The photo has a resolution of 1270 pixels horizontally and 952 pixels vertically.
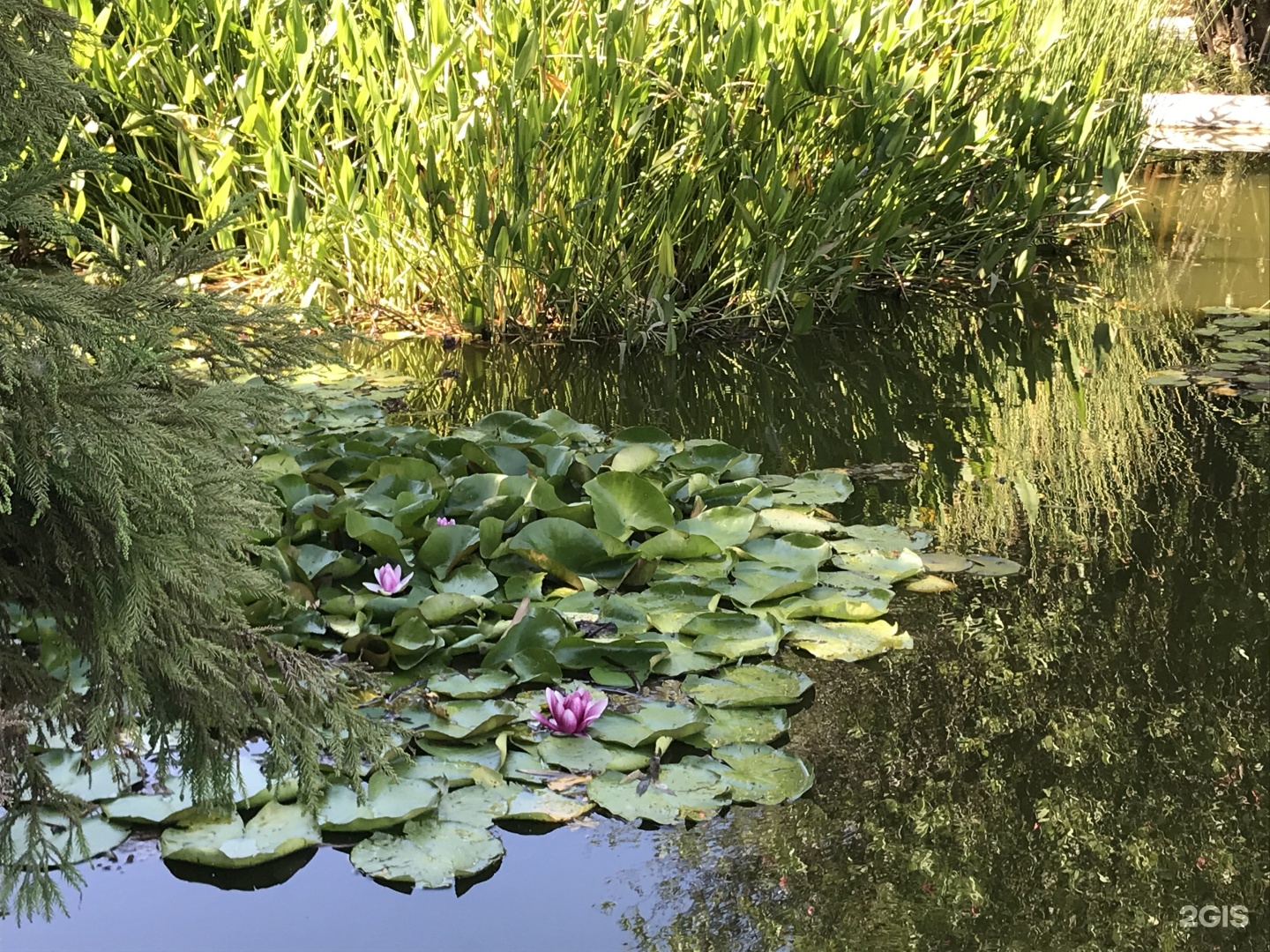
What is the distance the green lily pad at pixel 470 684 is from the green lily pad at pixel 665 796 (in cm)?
25

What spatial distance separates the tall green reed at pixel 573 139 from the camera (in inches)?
139

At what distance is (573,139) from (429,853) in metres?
2.61

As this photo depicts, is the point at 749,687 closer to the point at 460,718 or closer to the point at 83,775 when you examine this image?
the point at 460,718

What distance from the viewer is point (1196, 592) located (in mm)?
2205

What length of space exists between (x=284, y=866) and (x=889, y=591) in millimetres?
1137

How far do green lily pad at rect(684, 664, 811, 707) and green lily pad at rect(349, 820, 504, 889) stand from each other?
446 millimetres

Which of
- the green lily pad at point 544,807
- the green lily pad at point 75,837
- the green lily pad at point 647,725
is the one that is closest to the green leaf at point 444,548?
the green lily pad at point 647,725

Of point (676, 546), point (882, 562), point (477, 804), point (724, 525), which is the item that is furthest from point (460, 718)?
point (882, 562)

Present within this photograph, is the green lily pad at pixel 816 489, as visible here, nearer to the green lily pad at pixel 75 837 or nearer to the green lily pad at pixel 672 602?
the green lily pad at pixel 672 602

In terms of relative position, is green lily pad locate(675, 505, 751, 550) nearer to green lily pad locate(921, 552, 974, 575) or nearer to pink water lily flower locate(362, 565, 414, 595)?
green lily pad locate(921, 552, 974, 575)

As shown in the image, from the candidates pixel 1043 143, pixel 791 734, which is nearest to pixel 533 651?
pixel 791 734

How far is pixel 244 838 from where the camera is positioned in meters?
1.49

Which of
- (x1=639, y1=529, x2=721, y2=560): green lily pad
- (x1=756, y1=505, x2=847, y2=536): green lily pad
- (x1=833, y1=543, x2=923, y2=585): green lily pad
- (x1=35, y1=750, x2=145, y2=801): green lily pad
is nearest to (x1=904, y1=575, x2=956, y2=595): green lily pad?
(x1=833, y1=543, x2=923, y2=585): green lily pad

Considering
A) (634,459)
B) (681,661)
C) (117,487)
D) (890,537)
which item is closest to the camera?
(117,487)
